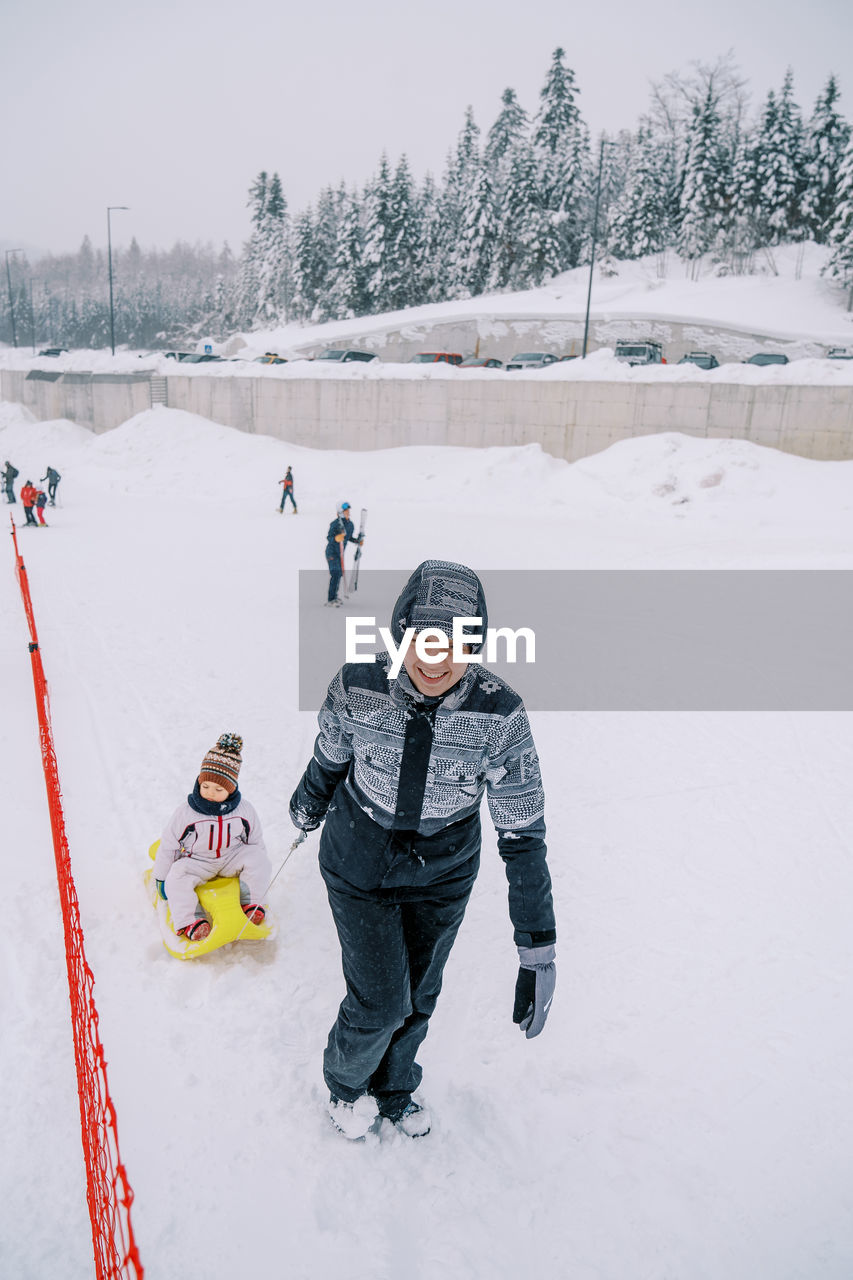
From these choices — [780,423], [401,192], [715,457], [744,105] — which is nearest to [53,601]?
[715,457]

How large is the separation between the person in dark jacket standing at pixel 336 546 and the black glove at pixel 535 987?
9.14 metres

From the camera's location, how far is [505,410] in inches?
999

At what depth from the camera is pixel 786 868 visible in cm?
495

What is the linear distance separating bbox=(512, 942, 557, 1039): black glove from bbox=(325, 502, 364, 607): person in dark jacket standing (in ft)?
30.0

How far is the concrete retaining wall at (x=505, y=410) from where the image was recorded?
21.3m

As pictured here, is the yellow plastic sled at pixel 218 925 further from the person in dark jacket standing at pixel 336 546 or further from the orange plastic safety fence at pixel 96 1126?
the person in dark jacket standing at pixel 336 546

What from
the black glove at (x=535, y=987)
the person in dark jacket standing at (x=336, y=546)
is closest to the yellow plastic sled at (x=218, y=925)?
the black glove at (x=535, y=987)

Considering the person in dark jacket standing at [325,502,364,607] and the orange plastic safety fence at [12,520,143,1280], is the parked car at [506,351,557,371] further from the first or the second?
the orange plastic safety fence at [12,520,143,1280]

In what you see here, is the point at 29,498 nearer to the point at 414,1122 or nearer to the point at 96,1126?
the point at 96,1126

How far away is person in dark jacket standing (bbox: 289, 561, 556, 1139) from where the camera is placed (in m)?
2.38

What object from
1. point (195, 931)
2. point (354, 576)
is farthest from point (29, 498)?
point (195, 931)

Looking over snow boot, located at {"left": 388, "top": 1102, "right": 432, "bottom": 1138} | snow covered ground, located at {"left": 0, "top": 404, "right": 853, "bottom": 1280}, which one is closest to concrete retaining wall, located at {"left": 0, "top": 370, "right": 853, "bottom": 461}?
snow covered ground, located at {"left": 0, "top": 404, "right": 853, "bottom": 1280}

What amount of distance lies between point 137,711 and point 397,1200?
5442mm

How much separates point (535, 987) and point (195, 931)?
1930 millimetres
